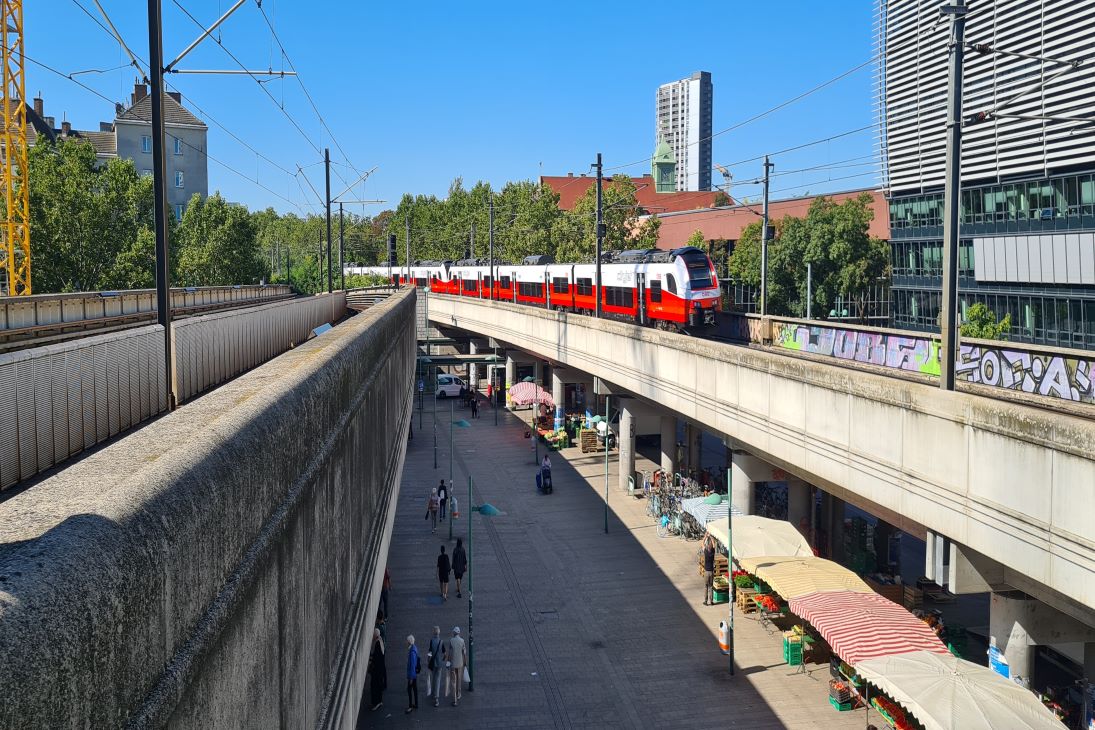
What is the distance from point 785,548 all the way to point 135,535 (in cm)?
2006

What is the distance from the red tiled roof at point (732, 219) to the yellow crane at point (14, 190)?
4779 centimetres

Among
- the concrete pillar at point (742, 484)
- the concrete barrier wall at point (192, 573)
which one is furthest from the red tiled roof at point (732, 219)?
the concrete barrier wall at point (192, 573)

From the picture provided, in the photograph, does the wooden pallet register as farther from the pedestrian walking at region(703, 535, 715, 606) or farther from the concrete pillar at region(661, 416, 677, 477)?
the pedestrian walking at region(703, 535, 715, 606)

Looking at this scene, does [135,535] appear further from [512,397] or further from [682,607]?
[512,397]

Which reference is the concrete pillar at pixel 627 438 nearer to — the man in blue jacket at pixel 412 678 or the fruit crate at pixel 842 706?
the fruit crate at pixel 842 706

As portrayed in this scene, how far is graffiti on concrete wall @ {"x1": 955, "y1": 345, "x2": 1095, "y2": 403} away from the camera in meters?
15.9

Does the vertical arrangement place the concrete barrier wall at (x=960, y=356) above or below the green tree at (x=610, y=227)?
below

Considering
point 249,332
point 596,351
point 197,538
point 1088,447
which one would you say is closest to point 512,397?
point 596,351

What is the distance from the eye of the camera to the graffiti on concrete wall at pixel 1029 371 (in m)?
15.9

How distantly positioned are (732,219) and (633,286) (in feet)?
159

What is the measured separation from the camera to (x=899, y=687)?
14.3m

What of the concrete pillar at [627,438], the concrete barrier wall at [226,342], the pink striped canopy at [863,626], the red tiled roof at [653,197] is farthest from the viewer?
the red tiled roof at [653,197]

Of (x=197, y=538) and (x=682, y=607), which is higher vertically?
(x=197, y=538)

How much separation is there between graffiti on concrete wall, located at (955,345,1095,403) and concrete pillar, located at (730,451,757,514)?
21.8ft
